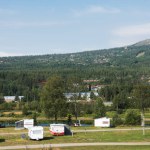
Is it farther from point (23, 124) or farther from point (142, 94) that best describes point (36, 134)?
point (142, 94)

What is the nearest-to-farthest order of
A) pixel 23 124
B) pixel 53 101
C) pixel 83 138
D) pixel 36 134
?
1. pixel 36 134
2. pixel 83 138
3. pixel 23 124
4. pixel 53 101

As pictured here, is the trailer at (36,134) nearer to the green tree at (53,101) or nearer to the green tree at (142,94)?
the green tree at (53,101)

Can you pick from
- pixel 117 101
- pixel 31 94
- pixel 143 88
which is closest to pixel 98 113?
pixel 143 88

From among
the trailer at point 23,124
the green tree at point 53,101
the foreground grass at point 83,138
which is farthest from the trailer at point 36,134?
the green tree at point 53,101

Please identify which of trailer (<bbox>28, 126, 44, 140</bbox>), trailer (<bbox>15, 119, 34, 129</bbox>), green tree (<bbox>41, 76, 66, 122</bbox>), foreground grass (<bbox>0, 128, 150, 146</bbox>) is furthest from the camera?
green tree (<bbox>41, 76, 66, 122</bbox>)

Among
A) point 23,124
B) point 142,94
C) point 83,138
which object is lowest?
point 83,138

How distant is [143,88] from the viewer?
76.6m

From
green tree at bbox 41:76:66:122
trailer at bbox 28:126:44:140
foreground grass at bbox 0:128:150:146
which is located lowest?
foreground grass at bbox 0:128:150:146

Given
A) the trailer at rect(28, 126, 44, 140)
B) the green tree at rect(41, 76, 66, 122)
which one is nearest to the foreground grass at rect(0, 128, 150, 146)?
the trailer at rect(28, 126, 44, 140)

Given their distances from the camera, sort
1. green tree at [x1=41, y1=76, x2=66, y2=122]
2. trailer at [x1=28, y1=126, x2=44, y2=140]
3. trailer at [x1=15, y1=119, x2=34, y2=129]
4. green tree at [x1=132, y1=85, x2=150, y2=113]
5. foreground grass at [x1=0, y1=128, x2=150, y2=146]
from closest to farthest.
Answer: foreground grass at [x1=0, y1=128, x2=150, y2=146]
trailer at [x1=28, y1=126, x2=44, y2=140]
trailer at [x1=15, y1=119, x2=34, y2=129]
green tree at [x1=41, y1=76, x2=66, y2=122]
green tree at [x1=132, y1=85, x2=150, y2=113]

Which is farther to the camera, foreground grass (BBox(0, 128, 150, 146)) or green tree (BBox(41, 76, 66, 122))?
green tree (BBox(41, 76, 66, 122))

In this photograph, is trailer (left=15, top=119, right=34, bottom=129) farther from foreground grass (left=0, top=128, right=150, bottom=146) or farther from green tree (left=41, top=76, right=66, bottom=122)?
foreground grass (left=0, top=128, right=150, bottom=146)

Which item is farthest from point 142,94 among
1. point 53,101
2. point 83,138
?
point 83,138

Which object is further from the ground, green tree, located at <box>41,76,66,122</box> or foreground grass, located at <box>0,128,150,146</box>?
green tree, located at <box>41,76,66,122</box>
